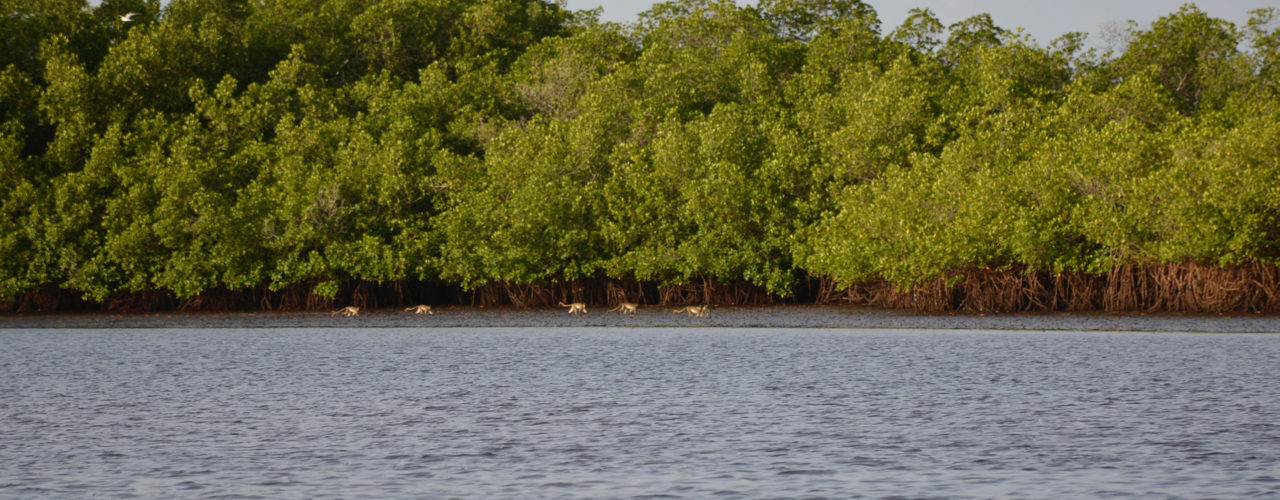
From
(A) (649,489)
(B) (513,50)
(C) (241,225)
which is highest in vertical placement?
(B) (513,50)

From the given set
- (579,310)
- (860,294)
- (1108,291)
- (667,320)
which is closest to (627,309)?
(579,310)

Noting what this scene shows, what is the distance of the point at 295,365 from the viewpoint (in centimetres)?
2375

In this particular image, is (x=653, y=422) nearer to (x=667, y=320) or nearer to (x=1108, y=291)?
(x=667, y=320)

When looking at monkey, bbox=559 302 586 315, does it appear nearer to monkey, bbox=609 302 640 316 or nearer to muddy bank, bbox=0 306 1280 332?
muddy bank, bbox=0 306 1280 332

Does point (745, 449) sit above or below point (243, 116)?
below

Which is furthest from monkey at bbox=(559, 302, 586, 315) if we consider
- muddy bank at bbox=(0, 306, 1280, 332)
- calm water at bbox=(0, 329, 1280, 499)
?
calm water at bbox=(0, 329, 1280, 499)

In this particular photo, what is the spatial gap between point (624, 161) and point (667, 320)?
10963 mm

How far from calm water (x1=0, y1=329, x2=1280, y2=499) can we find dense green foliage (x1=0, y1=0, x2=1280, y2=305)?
44.7 feet

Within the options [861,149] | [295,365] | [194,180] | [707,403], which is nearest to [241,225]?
[194,180]

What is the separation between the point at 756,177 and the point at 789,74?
527 inches

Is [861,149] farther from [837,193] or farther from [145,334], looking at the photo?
[145,334]

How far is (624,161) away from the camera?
48.5 metres

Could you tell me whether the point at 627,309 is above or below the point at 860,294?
below

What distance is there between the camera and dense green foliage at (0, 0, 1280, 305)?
39500 millimetres
